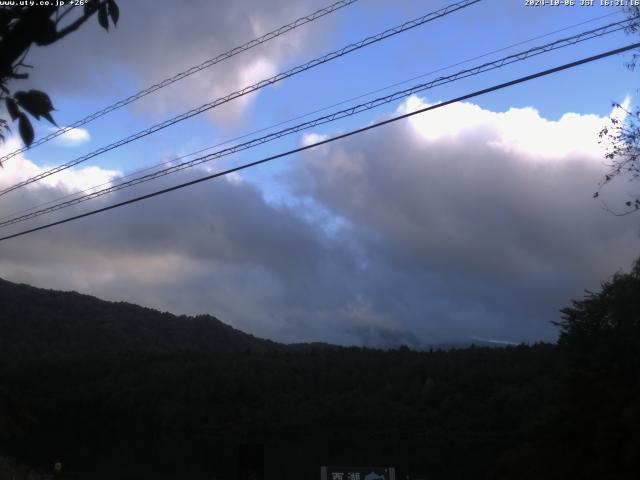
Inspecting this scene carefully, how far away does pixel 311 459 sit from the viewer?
51.9 meters

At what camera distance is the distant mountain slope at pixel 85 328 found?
299ft

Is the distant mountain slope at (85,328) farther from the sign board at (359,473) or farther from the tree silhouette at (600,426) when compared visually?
the sign board at (359,473)

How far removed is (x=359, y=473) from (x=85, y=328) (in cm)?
10491

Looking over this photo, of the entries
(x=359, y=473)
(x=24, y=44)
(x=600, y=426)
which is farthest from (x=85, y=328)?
(x=24, y=44)

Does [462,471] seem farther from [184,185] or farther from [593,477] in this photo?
[184,185]

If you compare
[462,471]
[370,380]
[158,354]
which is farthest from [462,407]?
[158,354]

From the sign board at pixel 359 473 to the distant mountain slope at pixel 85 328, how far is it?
84.3m

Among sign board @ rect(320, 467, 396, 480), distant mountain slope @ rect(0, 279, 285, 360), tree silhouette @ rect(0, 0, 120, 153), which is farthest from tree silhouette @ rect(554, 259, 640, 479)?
distant mountain slope @ rect(0, 279, 285, 360)

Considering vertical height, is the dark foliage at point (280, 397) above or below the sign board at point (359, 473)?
above

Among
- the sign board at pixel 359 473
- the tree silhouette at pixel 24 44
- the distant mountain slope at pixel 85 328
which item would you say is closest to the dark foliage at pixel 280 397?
the distant mountain slope at pixel 85 328

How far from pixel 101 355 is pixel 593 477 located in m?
90.0

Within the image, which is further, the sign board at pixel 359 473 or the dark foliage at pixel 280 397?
the dark foliage at pixel 280 397

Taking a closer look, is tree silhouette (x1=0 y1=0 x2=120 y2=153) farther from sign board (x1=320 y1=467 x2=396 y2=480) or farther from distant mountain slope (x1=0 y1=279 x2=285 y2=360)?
distant mountain slope (x1=0 y1=279 x2=285 y2=360)

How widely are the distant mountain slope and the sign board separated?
84.3 metres
